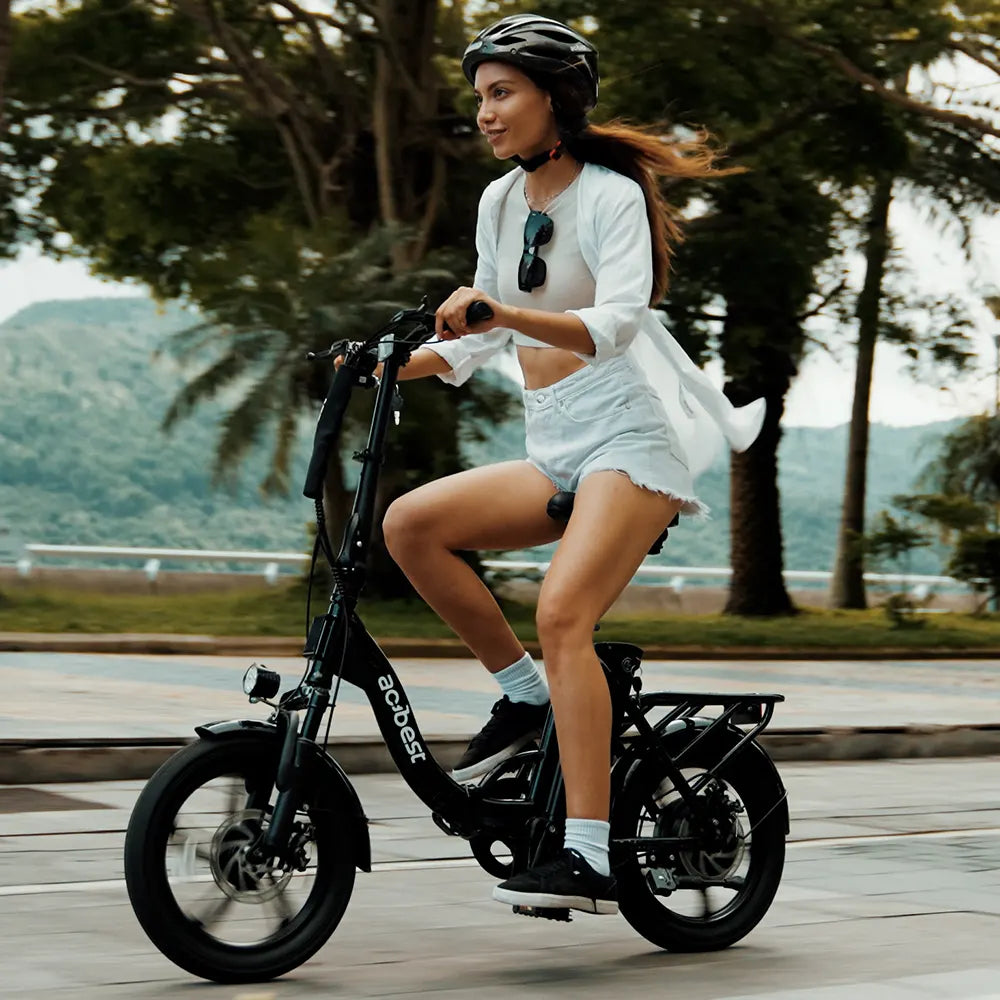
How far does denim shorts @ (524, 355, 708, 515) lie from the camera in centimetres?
471

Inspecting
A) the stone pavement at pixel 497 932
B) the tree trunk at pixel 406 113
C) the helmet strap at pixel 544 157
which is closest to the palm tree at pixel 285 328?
the tree trunk at pixel 406 113

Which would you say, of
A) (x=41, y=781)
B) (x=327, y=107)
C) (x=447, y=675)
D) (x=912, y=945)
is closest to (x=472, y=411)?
(x=327, y=107)

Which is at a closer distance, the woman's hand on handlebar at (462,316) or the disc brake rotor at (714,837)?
the woman's hand on handlebar at (462,316)

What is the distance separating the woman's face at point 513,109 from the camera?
15.3 feet

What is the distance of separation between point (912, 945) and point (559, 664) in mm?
1276

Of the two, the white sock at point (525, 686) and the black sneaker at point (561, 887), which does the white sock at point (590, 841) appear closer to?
the black sneaker at point (561, 887)

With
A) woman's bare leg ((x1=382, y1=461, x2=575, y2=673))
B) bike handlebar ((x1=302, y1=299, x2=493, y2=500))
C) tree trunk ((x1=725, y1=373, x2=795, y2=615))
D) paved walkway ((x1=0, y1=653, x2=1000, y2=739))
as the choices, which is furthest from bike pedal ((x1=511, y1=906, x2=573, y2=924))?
tree trunk ((x1=725, y1=373, x2=795, y2=615))

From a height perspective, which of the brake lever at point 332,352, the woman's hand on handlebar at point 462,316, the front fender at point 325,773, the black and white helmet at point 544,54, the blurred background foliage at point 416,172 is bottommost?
the front fender at point 325,773

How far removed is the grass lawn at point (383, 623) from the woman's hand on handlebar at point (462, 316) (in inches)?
484

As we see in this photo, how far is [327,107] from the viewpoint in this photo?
20453mm

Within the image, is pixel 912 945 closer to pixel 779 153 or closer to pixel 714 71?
pixel 714 71

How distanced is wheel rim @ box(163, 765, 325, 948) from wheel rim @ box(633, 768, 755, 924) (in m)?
0.90

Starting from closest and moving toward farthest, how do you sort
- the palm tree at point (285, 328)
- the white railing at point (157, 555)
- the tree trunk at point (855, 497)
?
1. the palm tree at point (285, 328)
2. the tree trunk at point (855, 497)
3. the white railing at point (157, 555)

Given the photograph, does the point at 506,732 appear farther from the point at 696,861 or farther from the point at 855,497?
the point at 855,497
